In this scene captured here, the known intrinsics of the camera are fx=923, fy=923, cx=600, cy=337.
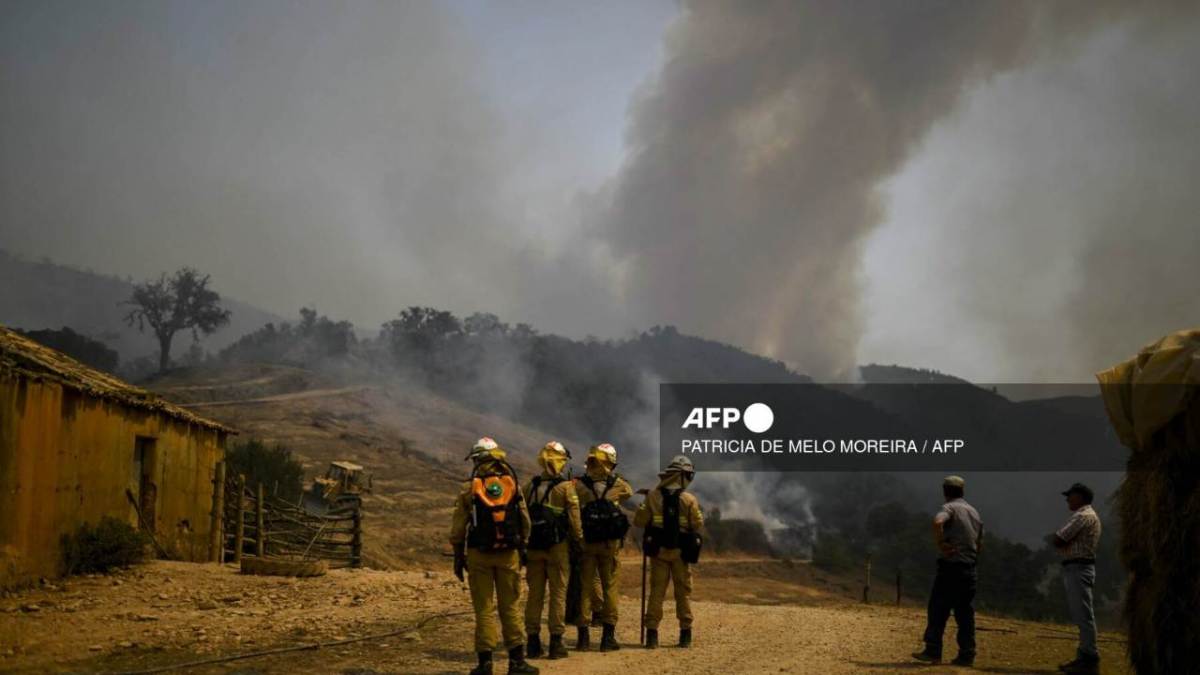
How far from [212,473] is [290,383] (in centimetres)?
4507

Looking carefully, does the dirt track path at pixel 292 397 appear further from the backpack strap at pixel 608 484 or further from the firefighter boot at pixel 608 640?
the firefighter boot at pixel 608 640

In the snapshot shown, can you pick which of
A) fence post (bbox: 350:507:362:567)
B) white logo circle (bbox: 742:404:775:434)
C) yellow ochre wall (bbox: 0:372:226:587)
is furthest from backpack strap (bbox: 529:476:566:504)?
white logo circle (bbox: 742:404:775:434)

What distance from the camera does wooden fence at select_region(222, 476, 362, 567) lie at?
21.0 m

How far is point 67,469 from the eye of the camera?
1482 cm

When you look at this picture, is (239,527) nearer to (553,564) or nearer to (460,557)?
(553,564)

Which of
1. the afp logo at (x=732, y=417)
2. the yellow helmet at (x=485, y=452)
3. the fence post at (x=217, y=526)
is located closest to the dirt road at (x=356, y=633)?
the yellow helmet at (x=485, y=452)

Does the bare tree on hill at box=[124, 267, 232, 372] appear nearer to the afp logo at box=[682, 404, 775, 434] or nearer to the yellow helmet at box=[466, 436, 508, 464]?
the afp logo at box=[682, 404, 775, 434]

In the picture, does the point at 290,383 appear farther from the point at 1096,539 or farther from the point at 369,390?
the point at 1096,539

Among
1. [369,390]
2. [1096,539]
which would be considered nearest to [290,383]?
[369,390]

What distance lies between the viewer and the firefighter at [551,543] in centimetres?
986

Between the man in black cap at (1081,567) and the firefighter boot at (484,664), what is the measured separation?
19.8ft

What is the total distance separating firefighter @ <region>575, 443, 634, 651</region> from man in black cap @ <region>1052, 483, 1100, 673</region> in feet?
15.8

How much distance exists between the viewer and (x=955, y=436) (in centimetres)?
9375

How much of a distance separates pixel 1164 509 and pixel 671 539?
528 centimetres
